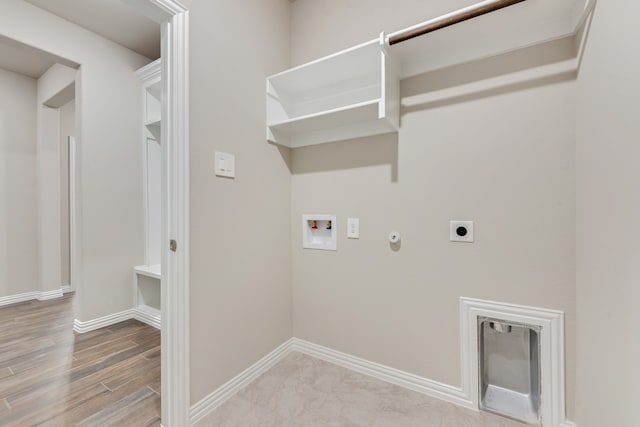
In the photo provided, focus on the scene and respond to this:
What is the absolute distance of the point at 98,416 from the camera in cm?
138

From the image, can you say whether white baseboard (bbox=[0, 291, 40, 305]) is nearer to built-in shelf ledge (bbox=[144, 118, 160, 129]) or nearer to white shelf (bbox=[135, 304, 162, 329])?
white shelf (bbox=[135, 304, 162, 329])

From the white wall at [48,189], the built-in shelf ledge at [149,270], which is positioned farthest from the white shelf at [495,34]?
the white wall at [48,189]

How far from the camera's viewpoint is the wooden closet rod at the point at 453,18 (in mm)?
1086

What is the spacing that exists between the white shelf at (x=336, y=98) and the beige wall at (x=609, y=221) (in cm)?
80

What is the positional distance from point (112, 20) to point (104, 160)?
1185 millimetres

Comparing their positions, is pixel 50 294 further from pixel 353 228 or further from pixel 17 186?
pixel 353 228

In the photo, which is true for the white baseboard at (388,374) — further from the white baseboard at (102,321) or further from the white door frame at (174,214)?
the white baseboard at (102,321)

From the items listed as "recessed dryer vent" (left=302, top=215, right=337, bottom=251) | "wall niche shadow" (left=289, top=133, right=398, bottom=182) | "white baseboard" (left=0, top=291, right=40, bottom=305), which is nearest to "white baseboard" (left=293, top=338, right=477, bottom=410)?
"recessed dryer vent" (left=302, top=215, right=337, bottom=251)

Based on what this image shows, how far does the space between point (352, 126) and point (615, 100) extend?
1133mm

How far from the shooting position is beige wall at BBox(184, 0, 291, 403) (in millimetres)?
1370

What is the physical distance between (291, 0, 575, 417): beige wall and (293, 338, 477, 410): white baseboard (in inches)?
1.8

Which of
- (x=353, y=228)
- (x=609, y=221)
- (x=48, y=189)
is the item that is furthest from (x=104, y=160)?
(x=609, y=221)

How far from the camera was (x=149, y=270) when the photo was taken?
2.60m

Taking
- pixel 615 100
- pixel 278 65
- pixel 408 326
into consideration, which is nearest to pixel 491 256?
pixel 408 326
